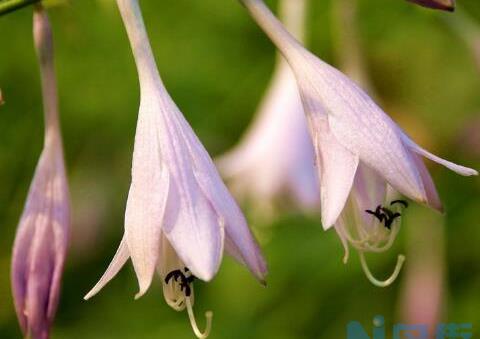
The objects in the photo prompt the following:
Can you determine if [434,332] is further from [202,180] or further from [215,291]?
[202,180]

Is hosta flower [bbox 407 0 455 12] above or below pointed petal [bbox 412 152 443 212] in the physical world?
above

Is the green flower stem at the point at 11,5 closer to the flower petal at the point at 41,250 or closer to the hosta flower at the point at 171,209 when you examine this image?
the hosta flower at the point at 171,209

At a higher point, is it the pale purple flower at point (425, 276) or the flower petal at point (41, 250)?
the flower petal at point (41, 250)

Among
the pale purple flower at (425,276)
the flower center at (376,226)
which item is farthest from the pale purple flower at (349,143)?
the pale purple flower at (425,276)

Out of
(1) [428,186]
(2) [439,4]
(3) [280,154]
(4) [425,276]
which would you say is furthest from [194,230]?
(4) [425,276]

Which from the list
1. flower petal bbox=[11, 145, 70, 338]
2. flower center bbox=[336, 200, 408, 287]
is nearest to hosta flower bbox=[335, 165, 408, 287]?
flower center bbox=[336, 200, 408, 287]

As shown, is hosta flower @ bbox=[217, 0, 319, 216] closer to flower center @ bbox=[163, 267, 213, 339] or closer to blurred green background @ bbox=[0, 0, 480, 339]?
blurred green background @ bbox=[0, 0, 480, 339]

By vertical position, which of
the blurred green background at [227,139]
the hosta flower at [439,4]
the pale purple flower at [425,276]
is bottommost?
the pale purple flower at [425,276]

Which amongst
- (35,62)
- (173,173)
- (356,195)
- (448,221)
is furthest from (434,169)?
(173,173)
